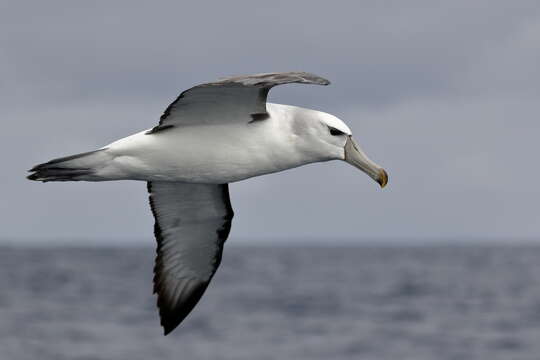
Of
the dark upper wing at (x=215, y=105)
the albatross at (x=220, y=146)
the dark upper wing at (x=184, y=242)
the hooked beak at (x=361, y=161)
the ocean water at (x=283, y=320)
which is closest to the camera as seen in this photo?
the dark upper wing at (x=215, y=105)

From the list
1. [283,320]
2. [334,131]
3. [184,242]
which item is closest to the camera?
[334,131]

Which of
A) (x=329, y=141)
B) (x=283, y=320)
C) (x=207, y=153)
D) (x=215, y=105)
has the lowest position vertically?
(x=207, y=153)

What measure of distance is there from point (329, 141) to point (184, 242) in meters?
2.89

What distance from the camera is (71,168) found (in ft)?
31.8

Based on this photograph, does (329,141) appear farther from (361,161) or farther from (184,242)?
(184,242)

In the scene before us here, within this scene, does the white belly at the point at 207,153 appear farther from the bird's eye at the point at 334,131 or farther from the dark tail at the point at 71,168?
the bird's eye at the point at 334,131

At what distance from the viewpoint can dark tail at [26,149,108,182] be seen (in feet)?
31.7

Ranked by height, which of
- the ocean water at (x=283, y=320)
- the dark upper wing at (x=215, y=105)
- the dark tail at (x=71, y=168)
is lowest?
the dark tail at (x=71, y=168)

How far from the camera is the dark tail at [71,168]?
380 inches

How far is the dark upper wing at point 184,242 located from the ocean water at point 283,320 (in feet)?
49.5

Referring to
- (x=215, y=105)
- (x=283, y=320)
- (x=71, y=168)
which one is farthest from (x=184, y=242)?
(x=283, y=320)

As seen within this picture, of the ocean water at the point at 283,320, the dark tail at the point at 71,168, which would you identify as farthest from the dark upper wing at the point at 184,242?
the ocean water at the point at 283,320

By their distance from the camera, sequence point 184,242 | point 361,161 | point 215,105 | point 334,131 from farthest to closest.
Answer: point 184,242
point 361,161
point 334,131
point 215,105

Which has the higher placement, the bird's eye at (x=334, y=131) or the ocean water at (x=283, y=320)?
the ocean water at (x=283, y=320)
